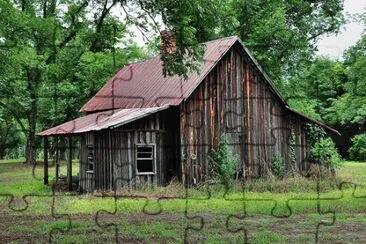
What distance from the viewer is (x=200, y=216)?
45.3 ft

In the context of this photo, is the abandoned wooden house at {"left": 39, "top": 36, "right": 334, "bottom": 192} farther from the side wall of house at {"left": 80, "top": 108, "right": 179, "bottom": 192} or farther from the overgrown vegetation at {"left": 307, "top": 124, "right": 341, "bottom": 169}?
the overgrown vegetation at {"left": 307, "top": 124, "right": 341, "bottom": 169}

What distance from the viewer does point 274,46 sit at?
32.8 m

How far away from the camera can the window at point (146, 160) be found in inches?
832

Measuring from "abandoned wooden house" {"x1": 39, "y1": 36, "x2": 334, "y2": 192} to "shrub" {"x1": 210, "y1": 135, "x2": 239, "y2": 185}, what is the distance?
24 centimetres

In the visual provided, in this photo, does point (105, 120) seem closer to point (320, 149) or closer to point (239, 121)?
point (239, 121)

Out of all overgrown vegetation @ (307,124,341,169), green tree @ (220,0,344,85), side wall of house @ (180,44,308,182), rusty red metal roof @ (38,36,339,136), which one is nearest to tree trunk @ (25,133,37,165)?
rusty red metal roof @ (38,36,339,136)

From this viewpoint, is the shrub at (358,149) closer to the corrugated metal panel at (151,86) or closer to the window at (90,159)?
the corrugated metal panel at (151,86)

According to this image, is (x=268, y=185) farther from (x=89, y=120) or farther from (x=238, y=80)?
(x=89, y=120)

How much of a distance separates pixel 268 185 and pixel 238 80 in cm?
460

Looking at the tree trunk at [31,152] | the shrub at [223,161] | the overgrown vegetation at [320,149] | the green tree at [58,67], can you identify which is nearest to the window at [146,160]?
the shrub at [223,161]

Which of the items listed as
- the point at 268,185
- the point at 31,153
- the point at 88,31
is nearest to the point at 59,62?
the point at 88,31

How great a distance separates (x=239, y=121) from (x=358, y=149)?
2379 centimetres

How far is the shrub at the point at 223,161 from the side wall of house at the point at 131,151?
1.43m

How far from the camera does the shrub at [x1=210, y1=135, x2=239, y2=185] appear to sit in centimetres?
2131
